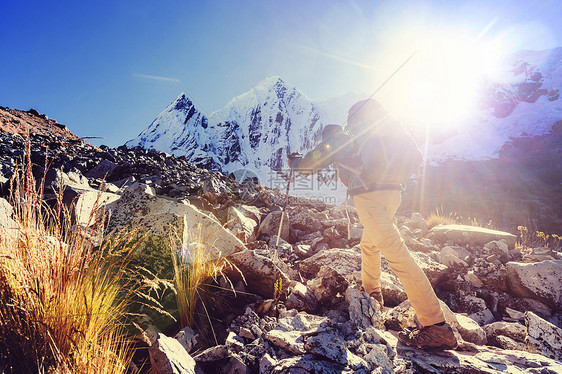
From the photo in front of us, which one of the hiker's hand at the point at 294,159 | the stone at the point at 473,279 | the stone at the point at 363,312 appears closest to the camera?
the stone at the point at 363,312

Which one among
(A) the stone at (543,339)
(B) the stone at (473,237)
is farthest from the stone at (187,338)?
(B) the stone at (473,237)

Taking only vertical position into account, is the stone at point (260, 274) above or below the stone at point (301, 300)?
above

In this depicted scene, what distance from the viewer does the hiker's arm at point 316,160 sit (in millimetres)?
2713

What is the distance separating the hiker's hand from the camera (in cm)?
311

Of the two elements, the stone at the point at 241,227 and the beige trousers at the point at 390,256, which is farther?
the stone at the point at 241,227

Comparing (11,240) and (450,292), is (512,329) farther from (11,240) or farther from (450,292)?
(11,240)

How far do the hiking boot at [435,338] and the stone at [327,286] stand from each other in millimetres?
870

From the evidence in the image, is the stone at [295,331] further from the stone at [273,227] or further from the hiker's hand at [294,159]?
the stone at [273,227]

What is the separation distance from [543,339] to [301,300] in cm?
218

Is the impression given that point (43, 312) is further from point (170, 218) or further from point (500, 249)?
point (500, 249)

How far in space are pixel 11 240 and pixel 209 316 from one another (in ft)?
5.21

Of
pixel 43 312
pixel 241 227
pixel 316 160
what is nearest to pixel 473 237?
pixel 316 160

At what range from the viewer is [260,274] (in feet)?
8.82

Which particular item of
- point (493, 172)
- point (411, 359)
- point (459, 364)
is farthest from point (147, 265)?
point (493, 172)
